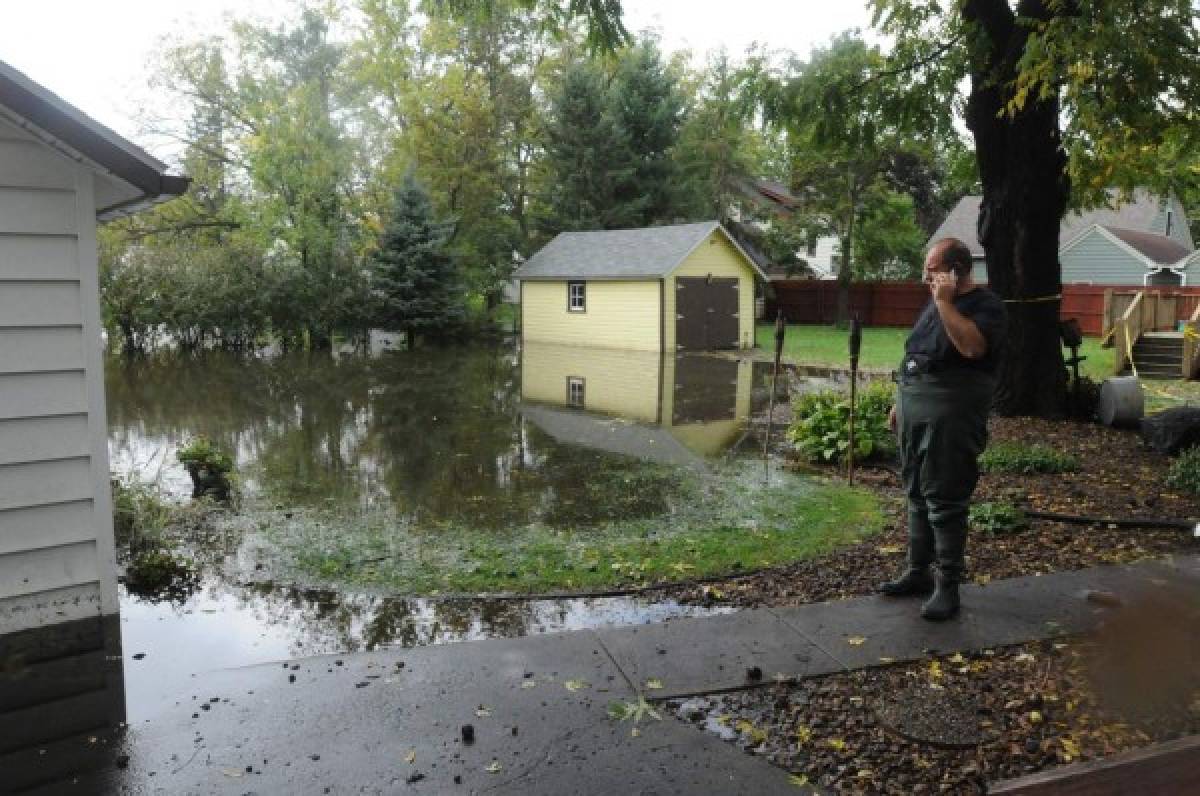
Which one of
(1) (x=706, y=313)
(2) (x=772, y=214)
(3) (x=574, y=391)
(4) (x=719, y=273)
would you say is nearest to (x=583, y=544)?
(3) (x=574, y=391)

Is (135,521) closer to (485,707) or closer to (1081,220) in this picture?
(485,707)

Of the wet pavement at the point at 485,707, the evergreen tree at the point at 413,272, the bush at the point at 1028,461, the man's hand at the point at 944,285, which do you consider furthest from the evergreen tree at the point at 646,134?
the wet pavement at the point at 485,707

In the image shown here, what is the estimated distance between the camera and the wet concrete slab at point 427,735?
10.2ft

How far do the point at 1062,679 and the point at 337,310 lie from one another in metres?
25.2

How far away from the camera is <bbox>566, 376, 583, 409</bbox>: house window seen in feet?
46.8

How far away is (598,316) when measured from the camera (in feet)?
81.2

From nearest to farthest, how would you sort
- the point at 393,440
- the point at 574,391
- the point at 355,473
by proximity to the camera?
the point at 355,473
the point at 393,440
the point at 574,391

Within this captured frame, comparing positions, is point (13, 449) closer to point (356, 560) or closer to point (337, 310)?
point (356, 560)

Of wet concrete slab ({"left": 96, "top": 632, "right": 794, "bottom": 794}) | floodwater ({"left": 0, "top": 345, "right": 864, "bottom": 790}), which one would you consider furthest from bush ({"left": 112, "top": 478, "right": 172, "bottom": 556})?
wet concrete slab ({"left": 96, "top": 632, "right": 794, "bottom": 794})

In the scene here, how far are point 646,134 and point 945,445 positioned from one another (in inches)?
1133

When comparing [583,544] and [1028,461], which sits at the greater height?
[1028,461]

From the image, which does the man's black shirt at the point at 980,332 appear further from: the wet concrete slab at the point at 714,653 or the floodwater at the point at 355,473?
the floodwater at the point at 355,473

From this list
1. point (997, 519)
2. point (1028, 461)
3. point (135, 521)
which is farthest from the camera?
point (1028, 461)

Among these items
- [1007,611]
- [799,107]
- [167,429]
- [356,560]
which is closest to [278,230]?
[167,429]
